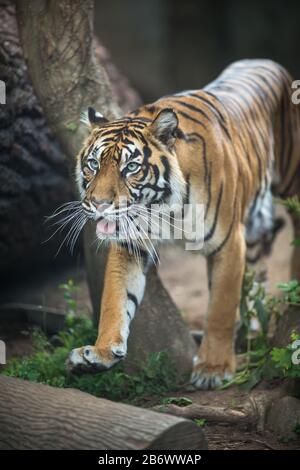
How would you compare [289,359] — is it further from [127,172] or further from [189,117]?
[189,117]

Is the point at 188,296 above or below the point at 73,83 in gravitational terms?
below

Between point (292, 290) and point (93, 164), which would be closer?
point (93, 164)

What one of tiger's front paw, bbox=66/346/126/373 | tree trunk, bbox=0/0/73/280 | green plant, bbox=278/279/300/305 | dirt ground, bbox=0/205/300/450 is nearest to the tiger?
tiger's front paw, bbox=66/346/126/373

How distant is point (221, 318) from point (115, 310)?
79cm

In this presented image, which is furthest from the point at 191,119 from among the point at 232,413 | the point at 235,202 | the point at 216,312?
the point at 232,413

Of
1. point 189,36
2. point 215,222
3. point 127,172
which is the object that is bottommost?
point 215,222

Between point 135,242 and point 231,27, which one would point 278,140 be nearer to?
point 135,242

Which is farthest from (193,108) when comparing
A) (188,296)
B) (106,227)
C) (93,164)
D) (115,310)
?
(188,296)

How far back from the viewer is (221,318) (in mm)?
4684

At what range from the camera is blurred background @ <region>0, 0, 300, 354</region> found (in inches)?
226

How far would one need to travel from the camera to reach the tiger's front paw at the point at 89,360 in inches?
152

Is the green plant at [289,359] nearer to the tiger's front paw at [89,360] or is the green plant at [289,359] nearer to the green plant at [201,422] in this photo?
the green plant at [201,422]

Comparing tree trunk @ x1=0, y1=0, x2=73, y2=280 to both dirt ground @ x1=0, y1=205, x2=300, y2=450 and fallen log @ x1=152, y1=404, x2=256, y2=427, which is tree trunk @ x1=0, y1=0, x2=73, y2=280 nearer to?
dirt ground @ x1=0, y1=205, x2=300, y2=450

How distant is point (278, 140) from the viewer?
5910 millimetres
